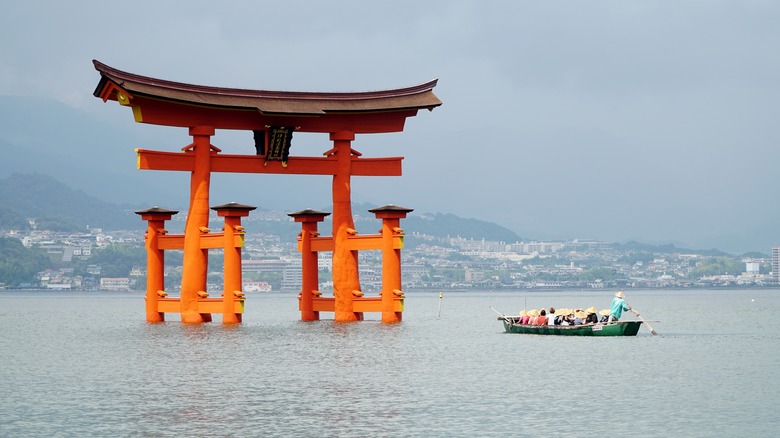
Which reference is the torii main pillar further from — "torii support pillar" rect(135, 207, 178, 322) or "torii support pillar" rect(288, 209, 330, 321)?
"torii support pillar" rect(135, 207, 178, 322)

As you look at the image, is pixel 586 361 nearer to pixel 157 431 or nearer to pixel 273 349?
pixel 273 349

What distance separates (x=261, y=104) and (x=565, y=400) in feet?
84.7

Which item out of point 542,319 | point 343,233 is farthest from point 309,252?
point 542,319

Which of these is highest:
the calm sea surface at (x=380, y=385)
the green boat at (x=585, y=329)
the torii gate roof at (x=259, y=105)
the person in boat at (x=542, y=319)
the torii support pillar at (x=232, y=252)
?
the torii gate roof at (x=259, y=105)

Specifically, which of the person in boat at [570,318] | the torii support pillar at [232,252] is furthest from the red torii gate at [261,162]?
the person in boat at [570,318]

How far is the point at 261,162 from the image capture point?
5388 cm

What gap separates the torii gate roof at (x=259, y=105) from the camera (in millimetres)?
50656

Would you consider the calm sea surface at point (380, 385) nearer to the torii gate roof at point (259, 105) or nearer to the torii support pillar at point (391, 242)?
the torii support pillar at point (391, 242)

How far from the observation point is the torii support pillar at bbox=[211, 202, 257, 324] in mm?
51844

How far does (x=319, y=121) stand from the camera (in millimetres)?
55250

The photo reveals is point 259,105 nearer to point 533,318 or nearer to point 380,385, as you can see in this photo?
point 533,318

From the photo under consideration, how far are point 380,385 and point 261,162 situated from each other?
2128 cm

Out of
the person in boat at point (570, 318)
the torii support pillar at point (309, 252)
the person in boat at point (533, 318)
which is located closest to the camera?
the person in boat at point (570, 318)

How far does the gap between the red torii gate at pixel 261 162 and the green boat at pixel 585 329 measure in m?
5.53
